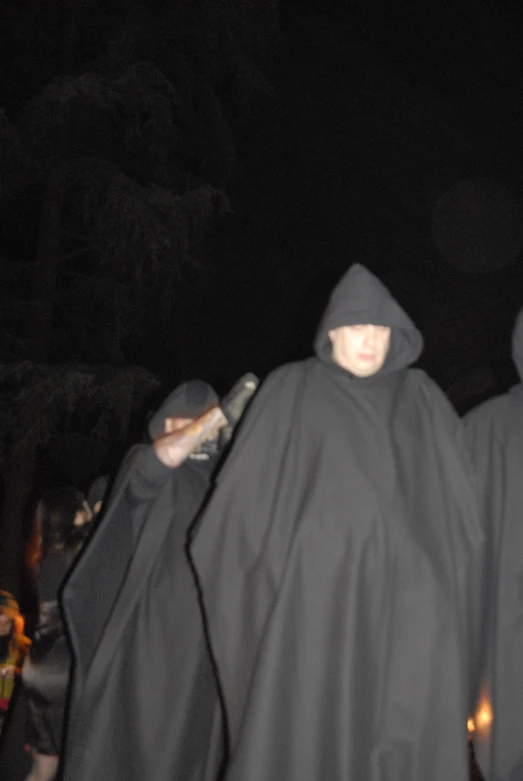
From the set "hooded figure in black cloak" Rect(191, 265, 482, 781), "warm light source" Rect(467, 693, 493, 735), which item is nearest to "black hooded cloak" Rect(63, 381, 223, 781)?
"hooded figure in black cloak" Rect(191, 265, 482, 781)

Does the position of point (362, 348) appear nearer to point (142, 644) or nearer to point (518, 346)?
point (518, 346)

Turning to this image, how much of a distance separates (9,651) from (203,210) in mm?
6132

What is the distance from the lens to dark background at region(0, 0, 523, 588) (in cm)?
973

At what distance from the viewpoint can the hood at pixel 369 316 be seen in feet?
10.6

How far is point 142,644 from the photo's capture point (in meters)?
3.74

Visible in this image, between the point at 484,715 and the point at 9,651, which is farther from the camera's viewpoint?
the point at 9,651

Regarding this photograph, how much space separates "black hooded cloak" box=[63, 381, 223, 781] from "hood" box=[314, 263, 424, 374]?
3.49ft

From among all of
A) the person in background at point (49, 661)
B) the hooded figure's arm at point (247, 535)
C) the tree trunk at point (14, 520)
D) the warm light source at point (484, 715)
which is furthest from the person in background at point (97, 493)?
the tree trunk at point (14, 520)

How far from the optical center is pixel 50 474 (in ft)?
40.2

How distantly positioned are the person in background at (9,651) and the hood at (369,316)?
327 centimetres

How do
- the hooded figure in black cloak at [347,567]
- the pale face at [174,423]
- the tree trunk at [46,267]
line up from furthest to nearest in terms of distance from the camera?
the tree trunk at [46,267], the pale face at [174,423], the hooded figure in black cloak at [347,567]

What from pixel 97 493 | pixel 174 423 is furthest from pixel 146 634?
pixel 97 493

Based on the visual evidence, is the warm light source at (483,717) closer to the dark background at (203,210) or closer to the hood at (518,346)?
the hood at (518,346)

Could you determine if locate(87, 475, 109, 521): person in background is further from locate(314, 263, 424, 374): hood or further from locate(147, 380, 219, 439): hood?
locate(314, 263, 424, 374): hood
